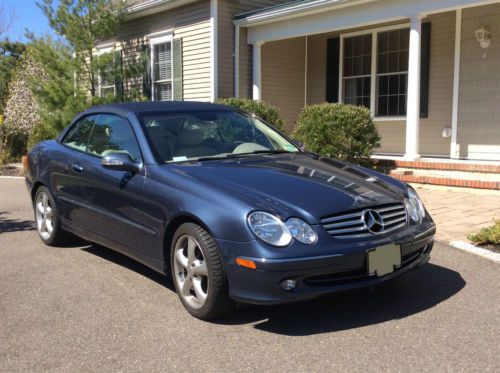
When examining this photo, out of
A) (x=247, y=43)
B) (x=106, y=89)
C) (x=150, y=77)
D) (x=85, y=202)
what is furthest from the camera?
(x=106, y=89)

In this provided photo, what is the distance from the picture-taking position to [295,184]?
3758 millimetres

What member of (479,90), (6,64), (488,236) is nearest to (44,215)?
(488,236)

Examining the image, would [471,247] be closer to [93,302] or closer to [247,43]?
[93,302]

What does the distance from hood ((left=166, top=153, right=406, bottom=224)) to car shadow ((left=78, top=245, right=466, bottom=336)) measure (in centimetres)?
64

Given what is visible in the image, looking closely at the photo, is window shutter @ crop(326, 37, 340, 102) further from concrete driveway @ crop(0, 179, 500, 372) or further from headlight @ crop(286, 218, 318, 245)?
headlight @ crop(286, 218, 318, 245)

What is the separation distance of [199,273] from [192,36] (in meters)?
10.6

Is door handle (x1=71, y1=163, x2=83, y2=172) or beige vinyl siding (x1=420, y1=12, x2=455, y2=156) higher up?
beige vinyl siding (x1=420, y1=12, x2=455, y2=156)

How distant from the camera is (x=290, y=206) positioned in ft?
11.2

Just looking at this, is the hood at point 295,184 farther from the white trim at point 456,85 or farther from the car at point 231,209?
the white trim at point 456,85

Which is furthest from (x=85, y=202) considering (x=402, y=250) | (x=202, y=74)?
(x=202, y=74)

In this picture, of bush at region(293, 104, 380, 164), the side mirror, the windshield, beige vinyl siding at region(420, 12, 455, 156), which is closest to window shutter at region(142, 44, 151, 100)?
bush at region(293, 104, 380, 164)

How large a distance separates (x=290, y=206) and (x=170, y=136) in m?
1.54

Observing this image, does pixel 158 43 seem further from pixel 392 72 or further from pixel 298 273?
pixel 298 273

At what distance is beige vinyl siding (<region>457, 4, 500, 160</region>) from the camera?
10.2m
